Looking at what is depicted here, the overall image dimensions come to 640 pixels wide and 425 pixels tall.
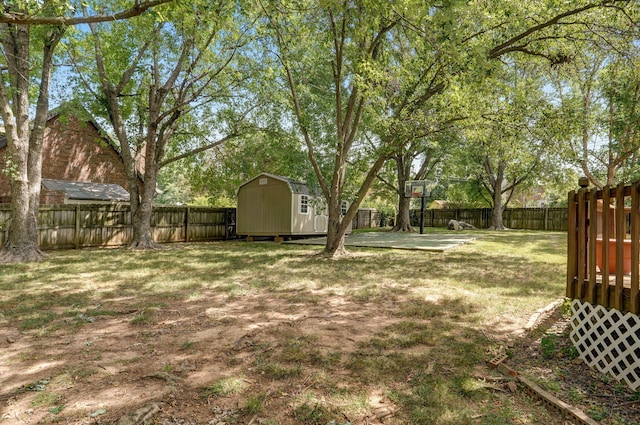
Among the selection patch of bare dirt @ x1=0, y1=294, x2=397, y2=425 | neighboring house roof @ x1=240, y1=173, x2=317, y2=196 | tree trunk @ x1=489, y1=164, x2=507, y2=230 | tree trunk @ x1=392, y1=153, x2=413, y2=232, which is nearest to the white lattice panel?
patch of bare dirt @ x1=0, y1=294, x2=397, y2=425

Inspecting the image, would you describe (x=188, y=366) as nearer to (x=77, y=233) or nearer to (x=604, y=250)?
(x=604, y=250)

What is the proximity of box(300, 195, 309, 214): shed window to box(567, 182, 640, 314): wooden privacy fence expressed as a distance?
11.1m

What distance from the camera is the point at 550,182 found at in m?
20.5

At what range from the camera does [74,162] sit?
15.5 meters

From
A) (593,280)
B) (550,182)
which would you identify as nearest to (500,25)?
(593,280)

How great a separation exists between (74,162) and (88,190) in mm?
1662

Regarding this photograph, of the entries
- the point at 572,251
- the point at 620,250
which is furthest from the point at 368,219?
the point at 620,250

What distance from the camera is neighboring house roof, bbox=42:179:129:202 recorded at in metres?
13.9

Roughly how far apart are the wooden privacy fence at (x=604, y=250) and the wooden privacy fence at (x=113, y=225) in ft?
37.7

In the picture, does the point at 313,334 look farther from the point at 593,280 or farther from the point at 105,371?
the point at 593,280

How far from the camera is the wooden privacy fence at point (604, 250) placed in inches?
101

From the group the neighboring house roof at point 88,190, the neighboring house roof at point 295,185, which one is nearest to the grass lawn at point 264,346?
the neighboring house roof at point 295,185

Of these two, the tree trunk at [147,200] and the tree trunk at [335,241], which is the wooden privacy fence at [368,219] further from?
the tree trunk at [147,200]

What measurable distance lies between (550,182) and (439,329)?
20.8 m
